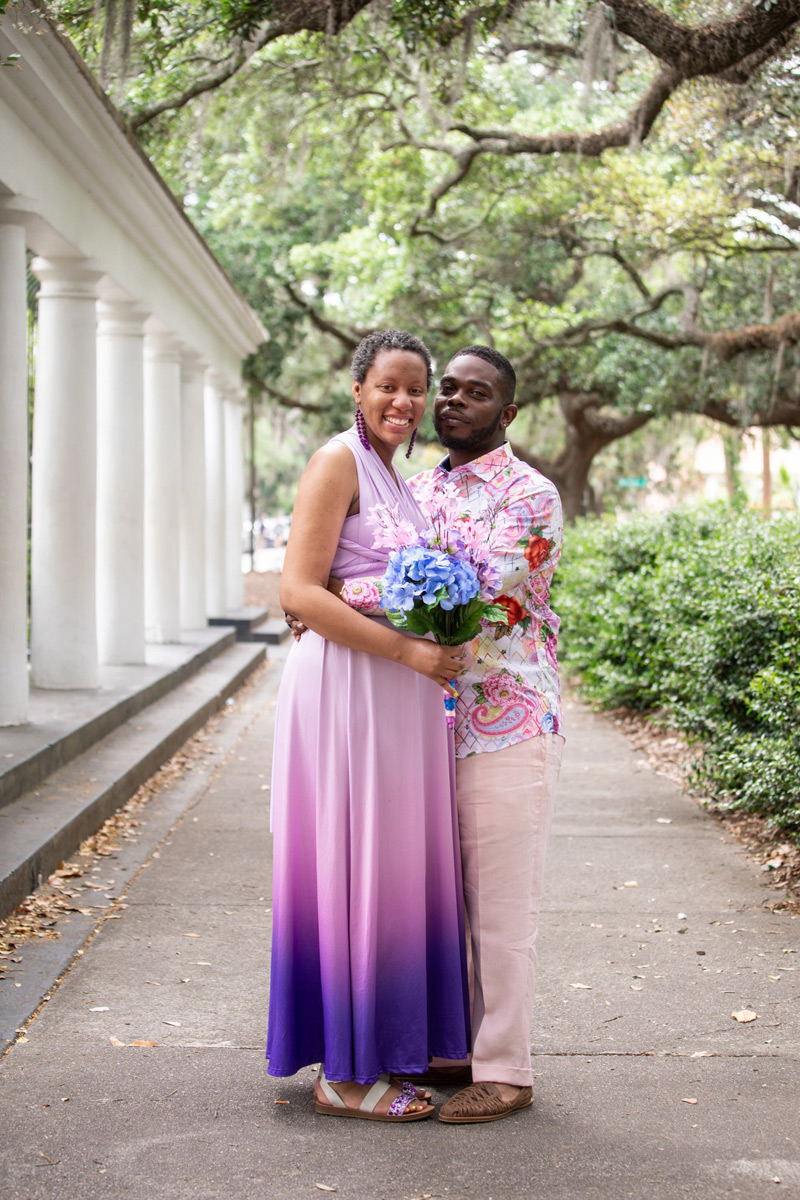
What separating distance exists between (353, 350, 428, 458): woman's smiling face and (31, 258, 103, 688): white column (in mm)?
5929

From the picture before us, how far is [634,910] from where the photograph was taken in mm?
5508

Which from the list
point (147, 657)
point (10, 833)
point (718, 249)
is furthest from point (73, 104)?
point (718, 249)

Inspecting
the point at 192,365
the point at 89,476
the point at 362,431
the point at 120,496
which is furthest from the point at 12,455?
the point at 192,365

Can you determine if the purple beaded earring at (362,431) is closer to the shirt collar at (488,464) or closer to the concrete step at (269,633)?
the shirt collar at (488,464)

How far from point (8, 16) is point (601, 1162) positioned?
18.3 ft

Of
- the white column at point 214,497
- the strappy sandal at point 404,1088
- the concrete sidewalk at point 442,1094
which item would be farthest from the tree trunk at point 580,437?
the strappy sandal at point 404,1088

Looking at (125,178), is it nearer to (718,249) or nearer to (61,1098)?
(61,1098)

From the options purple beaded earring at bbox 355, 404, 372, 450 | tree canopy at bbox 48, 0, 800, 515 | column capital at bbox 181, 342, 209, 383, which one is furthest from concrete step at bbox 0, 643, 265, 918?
column capital at bbox 181, 342, 209, 383

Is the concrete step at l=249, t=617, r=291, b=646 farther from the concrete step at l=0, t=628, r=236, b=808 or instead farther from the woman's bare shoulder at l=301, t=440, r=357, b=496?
the woman's bare shoulder at l=301, t=440, r=357, b=496

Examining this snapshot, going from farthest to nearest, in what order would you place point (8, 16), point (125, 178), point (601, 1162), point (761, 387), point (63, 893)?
point (761, 387), point (125, 178), point (8, 16), point (63, 893), point (601, 1162)

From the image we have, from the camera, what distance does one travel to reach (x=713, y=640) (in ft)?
22.6

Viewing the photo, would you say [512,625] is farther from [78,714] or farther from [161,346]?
[161,346]

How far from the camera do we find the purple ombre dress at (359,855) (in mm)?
3359

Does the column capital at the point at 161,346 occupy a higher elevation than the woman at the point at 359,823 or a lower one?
higher
